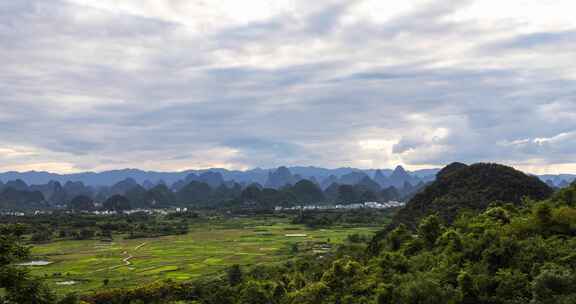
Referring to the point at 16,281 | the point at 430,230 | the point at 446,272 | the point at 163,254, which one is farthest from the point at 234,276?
the point at 163,254

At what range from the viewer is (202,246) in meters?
68.5

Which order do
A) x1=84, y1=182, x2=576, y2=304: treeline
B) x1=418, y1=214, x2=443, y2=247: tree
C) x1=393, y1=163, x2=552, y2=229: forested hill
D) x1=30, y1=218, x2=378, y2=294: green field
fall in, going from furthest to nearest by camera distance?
x1=30, y1=218, x2=378, y2=294: green field → x1=393, y1=163, x2=552, y2=229: forested hill → x1=418, y1=214, x2=443, y2=247: tree → x1=84, y1=182, x2=576, y2=304: treeline

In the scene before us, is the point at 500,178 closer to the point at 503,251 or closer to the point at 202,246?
the point at 503,251

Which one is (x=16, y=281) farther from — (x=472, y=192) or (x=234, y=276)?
(x=472, y=192)

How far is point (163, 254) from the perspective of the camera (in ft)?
202

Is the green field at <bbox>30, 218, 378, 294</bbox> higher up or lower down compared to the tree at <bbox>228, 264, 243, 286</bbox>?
lower down

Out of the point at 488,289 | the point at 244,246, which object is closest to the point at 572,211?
the point at 488,289

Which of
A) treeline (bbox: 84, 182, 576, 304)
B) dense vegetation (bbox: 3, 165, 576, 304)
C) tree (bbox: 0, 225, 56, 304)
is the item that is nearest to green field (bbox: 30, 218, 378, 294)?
dense vegetation (bbox: 3, 165, 576, 304)

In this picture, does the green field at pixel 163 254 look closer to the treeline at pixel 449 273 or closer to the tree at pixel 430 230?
the treeline at pixel 449 273

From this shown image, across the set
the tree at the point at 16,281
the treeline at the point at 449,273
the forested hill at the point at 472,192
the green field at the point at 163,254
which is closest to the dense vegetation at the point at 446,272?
the treeline at the point at 449,273

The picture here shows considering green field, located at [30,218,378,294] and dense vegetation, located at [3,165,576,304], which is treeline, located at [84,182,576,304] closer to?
dense vegetation, located at [3,165,576,304]

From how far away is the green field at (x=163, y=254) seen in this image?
46.9m

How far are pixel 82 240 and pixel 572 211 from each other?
74.9m

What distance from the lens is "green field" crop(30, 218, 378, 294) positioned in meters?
46.9
